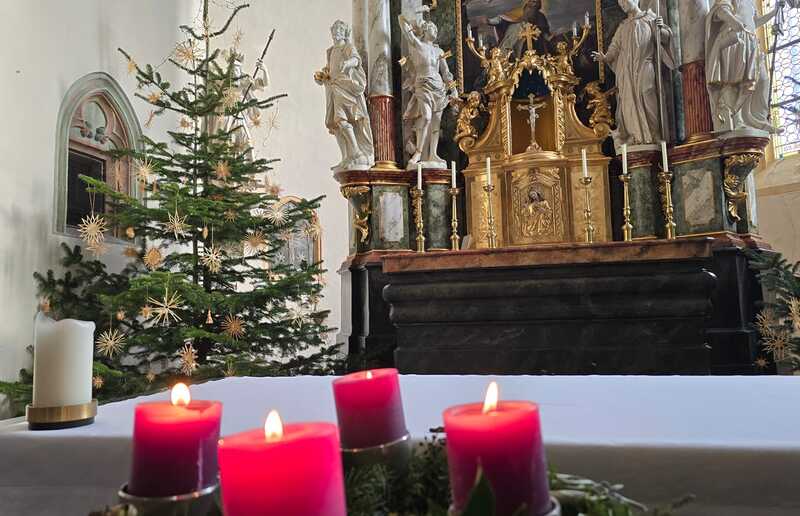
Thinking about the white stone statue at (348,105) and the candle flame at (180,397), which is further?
the white stone statue at (348,105)

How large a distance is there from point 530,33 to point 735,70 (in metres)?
2.29

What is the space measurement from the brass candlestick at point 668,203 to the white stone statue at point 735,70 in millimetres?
694

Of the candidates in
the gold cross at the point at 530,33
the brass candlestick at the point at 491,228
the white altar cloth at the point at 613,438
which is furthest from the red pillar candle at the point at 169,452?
the gold cross at the point at 530,33

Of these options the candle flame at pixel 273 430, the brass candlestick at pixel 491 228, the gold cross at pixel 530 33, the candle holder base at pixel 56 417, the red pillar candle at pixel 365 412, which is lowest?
the candle holder base at pixel 56 417

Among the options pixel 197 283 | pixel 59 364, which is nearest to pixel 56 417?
pixel 59 364

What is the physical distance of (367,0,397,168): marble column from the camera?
708 cm

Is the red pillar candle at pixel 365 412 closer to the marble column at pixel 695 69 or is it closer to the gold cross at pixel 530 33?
the marble column at pixel 695 69

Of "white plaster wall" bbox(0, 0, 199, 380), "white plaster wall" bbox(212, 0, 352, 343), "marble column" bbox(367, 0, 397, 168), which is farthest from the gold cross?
"white plaster wall" bbox(0, 0, 199, 380)

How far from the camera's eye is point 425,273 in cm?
484

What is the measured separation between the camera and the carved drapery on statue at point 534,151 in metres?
6.95

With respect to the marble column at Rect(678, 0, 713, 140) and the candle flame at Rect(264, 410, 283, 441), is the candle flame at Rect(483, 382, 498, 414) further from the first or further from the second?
the marble column at Rect(678, 0, 713, 140)

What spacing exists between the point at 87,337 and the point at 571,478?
0.98 meters

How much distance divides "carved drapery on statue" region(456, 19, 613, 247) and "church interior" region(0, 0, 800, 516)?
34 millimetres

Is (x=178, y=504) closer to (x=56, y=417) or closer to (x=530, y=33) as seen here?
(x=56, y=417)
